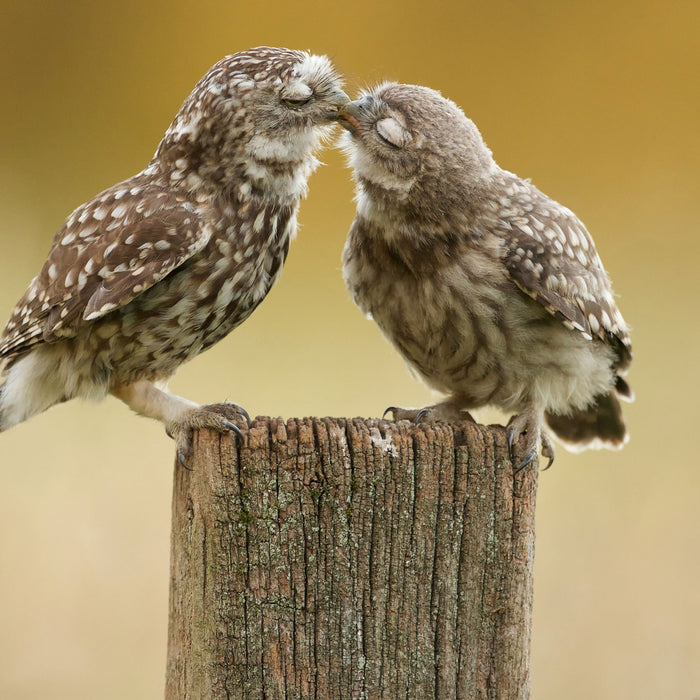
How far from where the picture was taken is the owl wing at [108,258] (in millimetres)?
3234

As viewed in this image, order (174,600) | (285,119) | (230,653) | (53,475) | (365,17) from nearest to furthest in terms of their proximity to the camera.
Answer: (230,653), (174,600), (285,119), (53,475), (365,17)

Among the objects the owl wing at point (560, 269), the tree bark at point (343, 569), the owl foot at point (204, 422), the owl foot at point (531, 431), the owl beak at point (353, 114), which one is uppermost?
the owl beak at point (353, 114)

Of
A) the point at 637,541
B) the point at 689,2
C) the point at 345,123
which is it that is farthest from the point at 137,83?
the point at 637,541

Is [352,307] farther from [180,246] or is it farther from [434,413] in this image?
[180,246]

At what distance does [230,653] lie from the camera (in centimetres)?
237

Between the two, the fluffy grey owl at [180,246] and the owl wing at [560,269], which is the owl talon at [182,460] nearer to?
the fluffy grey owl at [180,246]

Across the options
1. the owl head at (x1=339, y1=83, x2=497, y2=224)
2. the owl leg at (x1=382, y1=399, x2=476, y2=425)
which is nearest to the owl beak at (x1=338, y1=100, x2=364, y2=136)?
the owl head at (x1=339, y1=83, x2=497, y2=224)

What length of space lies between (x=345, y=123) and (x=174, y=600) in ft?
5.86

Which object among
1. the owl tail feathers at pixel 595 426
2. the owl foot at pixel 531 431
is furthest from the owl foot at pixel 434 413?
the owl tail feathers at pixel 595 426

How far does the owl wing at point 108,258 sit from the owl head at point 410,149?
0.63m

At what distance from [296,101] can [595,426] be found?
1963 millimetres

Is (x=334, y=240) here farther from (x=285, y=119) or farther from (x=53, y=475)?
(x=285, y=119)

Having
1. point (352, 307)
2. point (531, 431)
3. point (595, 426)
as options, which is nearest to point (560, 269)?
point (531, 431)

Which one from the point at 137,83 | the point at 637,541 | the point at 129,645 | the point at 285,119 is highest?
the point at 137,83
